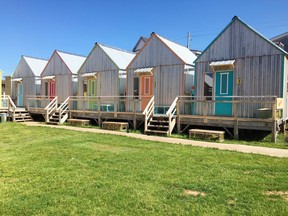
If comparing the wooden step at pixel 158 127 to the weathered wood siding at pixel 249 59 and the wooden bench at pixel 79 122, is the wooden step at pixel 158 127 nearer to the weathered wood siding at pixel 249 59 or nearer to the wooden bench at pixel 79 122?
the weathered wood siding at pixel 249 59

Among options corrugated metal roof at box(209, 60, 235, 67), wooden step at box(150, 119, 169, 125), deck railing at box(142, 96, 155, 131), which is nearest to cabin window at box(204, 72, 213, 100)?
Answer: corrugated metal roof at box(209, 60, 235, 67)

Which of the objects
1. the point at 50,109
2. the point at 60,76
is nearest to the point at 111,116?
the point at 50,109

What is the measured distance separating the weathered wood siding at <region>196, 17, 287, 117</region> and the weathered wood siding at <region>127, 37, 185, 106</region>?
1755mm

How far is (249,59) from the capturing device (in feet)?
39.7

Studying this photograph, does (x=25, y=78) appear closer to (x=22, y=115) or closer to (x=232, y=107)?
(x=22, y=115)

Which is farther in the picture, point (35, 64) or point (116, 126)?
point (35, 64)

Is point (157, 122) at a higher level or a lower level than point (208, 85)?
lower

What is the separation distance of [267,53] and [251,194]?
8503 mm

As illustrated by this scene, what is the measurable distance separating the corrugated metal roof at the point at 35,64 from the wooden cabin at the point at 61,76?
1.28 meters

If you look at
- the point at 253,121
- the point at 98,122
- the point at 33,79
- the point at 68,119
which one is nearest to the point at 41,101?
the point at 33,79

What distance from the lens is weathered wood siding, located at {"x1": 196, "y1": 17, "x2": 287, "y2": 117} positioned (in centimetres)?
1141

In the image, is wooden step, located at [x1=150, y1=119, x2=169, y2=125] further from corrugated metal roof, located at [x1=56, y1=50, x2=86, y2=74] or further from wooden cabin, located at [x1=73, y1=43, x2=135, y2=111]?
corrugated metal roof, located at [x1=56, y1=50, x2=86, y2=74]

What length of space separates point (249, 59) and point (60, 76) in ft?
48.0

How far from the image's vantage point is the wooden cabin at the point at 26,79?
77.5 feet
